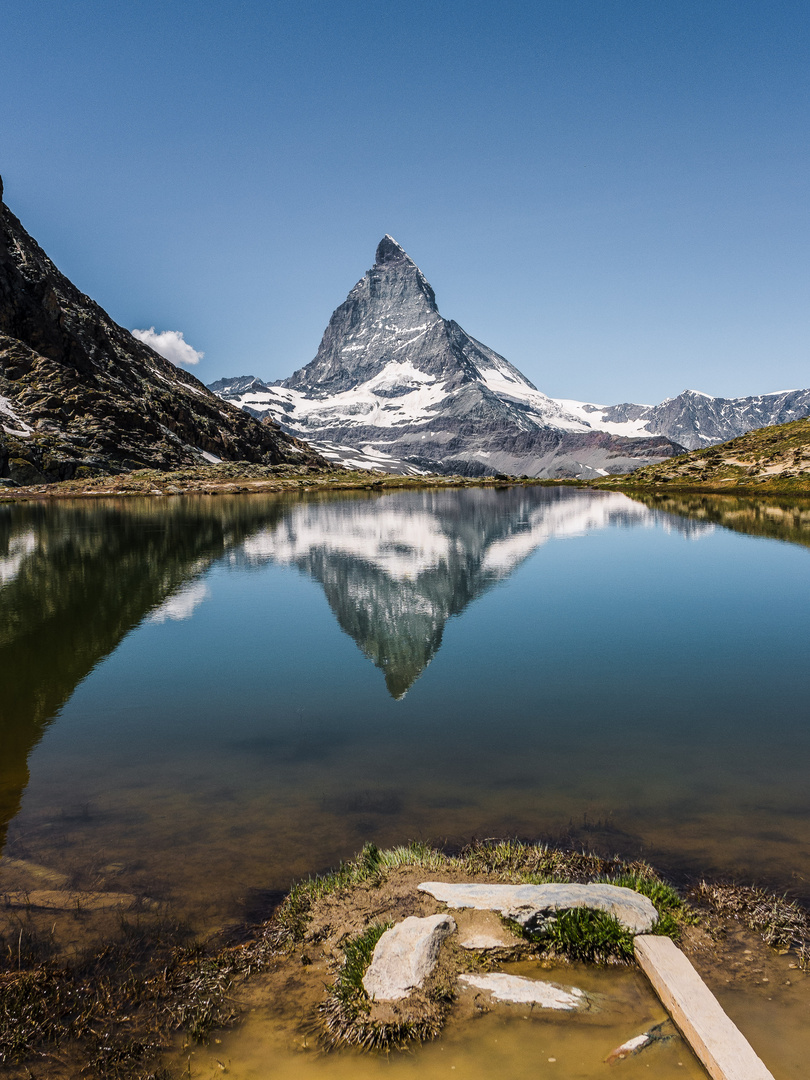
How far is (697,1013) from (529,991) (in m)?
1.66

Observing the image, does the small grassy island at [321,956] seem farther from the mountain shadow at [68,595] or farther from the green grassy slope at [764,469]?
the green grassy slope at [764,469]

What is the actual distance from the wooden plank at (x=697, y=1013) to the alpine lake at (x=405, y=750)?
0.73ft

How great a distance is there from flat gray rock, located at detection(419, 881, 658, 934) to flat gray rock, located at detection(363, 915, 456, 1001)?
61cm

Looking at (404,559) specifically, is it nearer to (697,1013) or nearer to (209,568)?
(209,568)

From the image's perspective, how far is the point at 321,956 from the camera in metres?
7.72

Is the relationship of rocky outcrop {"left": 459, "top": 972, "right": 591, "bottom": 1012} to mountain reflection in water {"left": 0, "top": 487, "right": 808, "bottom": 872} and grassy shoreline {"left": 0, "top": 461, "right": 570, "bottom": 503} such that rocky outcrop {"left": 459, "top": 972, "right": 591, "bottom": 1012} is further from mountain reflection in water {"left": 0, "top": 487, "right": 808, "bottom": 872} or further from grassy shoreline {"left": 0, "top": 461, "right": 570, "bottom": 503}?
grassy shoreline {"left": 0, "top": 461, "right": 570, "bottom": 503}

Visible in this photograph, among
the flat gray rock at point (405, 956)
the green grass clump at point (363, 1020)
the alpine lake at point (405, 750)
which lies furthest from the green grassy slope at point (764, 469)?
the green grass clump at point (363, 1020)

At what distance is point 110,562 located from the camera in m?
45.9

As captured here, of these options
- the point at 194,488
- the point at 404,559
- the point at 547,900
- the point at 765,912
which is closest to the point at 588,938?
the point at 547,900

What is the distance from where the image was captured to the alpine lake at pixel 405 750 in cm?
664

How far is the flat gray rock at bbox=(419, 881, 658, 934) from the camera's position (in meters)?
7.67

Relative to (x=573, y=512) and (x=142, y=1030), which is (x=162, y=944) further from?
(x=573, y=512)

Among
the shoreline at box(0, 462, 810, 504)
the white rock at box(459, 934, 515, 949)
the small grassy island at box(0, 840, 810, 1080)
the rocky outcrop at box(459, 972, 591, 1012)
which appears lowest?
the small grassy island at box(0, 840, 810, 1080)

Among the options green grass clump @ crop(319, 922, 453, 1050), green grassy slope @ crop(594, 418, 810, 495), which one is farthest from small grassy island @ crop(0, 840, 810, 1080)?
Answer: green grassy slope @ crop(594, 418, 810, 495)
